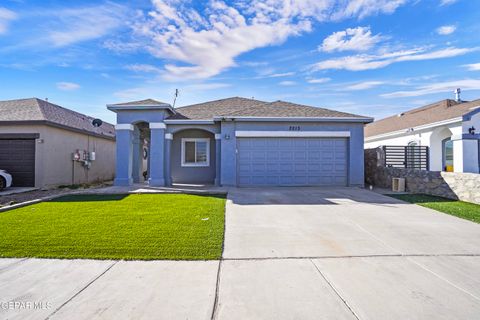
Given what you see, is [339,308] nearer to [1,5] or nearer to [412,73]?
[1,5]

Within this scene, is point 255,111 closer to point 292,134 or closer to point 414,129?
point 292,134

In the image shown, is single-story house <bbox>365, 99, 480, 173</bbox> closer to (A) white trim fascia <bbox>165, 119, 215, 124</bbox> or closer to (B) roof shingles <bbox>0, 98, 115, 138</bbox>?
(A) white trim fascia <bbox>165, 119, 215, 124</bbox>

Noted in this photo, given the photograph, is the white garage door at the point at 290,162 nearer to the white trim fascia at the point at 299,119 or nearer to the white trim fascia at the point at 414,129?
the white trim fascia at the point at 299,119

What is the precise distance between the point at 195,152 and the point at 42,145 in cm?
734

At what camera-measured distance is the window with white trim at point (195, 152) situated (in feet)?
46.1

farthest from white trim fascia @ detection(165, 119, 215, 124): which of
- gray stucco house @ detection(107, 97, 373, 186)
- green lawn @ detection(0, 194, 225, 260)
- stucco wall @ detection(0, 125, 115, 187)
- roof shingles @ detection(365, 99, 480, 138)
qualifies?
roof shingles @ detection(365, 99, 480, 138)

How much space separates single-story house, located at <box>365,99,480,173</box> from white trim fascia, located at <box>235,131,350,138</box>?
19.8ft

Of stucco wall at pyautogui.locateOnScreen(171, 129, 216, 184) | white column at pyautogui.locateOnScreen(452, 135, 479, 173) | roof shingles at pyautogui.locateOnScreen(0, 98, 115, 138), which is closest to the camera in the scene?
roof shingles at pyautogui.locateOnScreen(0, 98, 115, 138)

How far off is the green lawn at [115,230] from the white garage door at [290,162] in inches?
174

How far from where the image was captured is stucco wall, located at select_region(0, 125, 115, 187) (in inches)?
450

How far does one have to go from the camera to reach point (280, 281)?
9.95 ft

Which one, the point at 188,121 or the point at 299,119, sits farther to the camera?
the point at 188,121

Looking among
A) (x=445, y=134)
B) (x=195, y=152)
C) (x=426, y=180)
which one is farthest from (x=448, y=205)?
(x=195, y=152)

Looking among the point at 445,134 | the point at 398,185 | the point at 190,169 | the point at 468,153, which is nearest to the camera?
the point at 398,185
